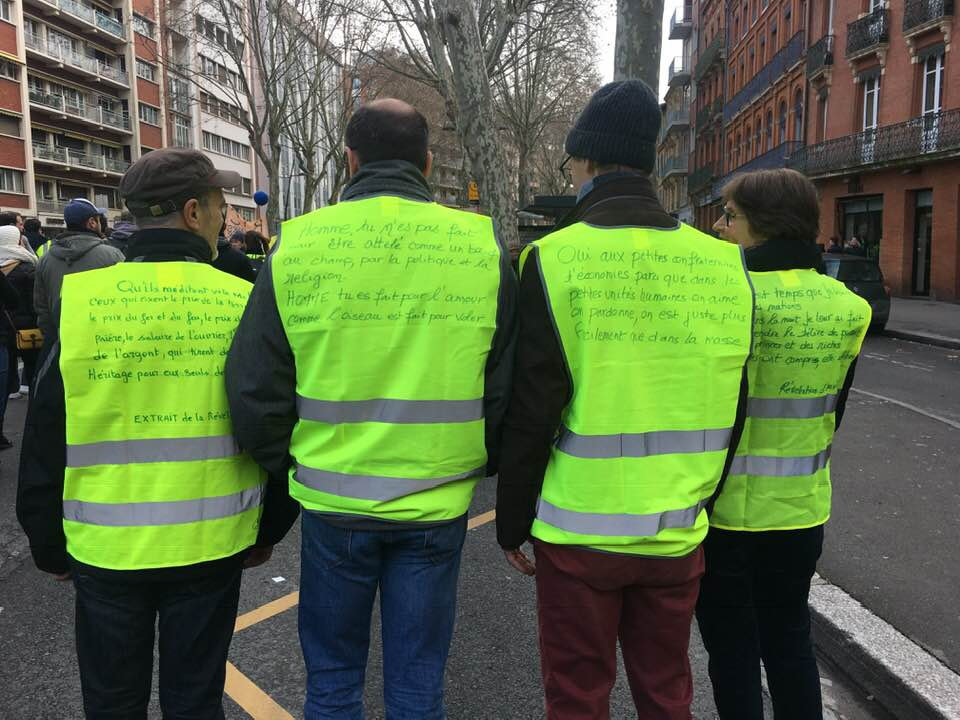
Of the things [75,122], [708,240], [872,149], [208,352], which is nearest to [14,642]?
[208,352]

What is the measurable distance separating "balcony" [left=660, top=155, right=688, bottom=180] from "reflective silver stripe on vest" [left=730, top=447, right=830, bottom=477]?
5892 cm

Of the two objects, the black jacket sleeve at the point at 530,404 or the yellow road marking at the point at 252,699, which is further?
the yellow road marking at the point at 252,699

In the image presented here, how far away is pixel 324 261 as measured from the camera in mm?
1817

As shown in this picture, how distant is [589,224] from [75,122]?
155 ft

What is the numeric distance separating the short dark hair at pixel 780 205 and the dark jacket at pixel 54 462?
1.53 meters

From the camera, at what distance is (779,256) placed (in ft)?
7.27

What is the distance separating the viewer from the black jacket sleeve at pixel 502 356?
1.90 m

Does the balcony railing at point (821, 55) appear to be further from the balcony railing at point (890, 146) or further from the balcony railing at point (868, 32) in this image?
the balcony railing at point (890, 146)

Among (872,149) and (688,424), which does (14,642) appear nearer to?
(688,424)

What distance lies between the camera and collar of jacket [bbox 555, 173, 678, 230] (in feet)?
6.25

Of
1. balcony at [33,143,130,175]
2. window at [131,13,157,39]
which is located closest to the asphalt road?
balcony at [33,143,130,175]

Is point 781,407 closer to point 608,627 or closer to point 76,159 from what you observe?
point 608,627

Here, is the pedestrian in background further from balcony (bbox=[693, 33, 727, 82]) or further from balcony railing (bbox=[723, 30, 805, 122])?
balcony (bbox=[693, 33, 727, 82])

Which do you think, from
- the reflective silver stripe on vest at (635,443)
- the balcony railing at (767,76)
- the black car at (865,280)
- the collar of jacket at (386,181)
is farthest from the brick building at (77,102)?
the reflective silver stripe on vest at (635,443)
